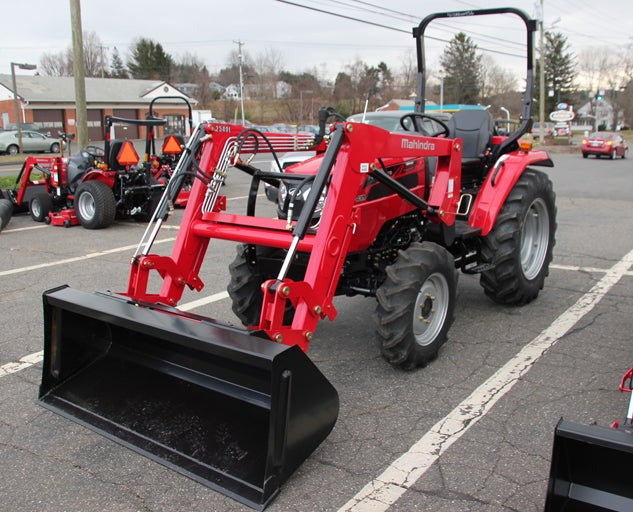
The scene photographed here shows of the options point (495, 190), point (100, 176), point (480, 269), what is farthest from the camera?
point (100, 176)

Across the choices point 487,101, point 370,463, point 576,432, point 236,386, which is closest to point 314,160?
point 236,386

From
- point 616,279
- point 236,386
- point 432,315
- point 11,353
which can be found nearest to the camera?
point 236,386

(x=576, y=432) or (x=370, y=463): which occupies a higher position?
(x=576, y=432)

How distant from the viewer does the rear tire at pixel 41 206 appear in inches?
417

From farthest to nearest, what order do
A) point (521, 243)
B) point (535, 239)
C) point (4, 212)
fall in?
point (4, 212)
point (535, 239)
point (521, 243)

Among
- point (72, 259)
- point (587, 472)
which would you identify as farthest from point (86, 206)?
point (587, 472)

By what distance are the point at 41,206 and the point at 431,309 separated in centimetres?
864

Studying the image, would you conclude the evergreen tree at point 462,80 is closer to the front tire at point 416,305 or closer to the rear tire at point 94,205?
the rear tire at point 94,205

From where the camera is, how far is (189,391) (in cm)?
340

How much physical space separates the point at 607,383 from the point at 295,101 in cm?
6229

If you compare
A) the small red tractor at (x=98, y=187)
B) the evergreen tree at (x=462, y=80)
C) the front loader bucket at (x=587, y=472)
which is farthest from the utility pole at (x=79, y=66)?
the evergreen tree at (x=462, y=80)

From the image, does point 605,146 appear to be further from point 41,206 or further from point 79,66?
point 41,206

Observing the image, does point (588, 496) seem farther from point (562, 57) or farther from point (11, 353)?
point (562, 57)

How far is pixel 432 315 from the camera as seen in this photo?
168 inches
